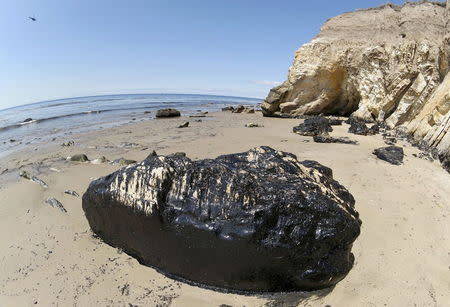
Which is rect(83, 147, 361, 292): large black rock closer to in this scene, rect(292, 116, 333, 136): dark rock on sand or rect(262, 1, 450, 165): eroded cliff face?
rect(262, 1, 450, 165): eroded cliff face

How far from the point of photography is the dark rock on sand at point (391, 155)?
678cm

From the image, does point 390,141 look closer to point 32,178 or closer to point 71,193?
point 71,193

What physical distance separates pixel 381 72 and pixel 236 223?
1416 centimetres

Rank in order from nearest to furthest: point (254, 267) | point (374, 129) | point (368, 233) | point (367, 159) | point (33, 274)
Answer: point (254, 267), point (33, 274), point (368, 233), point (367, 159), point (374, 129)

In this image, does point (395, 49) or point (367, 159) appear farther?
point (395, 49)

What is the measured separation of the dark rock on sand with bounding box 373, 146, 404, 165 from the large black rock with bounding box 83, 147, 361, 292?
13.2ft

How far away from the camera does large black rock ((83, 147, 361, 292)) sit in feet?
9.77

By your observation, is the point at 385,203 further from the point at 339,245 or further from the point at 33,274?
the point at 33,274

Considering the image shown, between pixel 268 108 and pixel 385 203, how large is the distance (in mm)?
15027

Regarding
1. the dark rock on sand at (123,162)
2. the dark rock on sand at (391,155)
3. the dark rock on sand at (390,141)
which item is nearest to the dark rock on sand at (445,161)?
the dark rock on sand at (391,155)

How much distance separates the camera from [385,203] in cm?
479

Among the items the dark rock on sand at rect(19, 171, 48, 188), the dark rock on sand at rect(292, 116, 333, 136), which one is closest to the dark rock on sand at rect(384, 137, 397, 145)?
the dark rock on sand at rect(292, 116, 333, 136)

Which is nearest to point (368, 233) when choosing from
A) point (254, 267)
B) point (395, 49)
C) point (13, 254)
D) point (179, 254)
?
point (254, 267)

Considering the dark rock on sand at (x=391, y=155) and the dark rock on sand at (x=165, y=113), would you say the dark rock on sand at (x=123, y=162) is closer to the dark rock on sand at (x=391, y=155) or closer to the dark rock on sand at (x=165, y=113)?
the dark rock on sand at (x=391, y=155)
